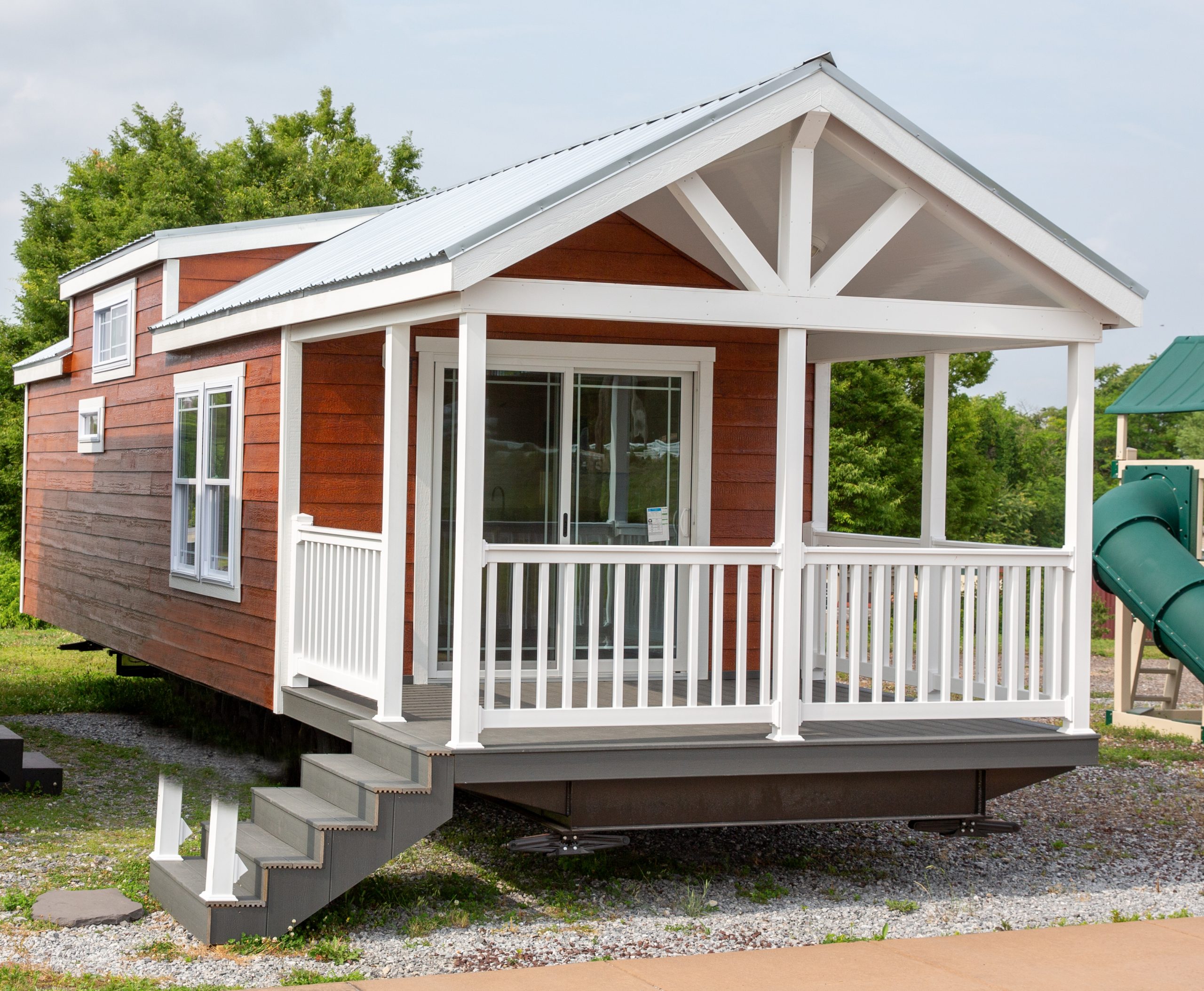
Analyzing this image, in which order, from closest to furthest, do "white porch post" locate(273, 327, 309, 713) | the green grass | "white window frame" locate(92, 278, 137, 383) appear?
"white porch post" locate(273, 327, 309, 713) → "white window frame" locate(92, 278, 137, 383) → the green grass

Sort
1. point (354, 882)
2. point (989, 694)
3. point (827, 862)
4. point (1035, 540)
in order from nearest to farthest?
point (354, 882) < point (989, 694) < point (827, 862) < point (1035, 540)

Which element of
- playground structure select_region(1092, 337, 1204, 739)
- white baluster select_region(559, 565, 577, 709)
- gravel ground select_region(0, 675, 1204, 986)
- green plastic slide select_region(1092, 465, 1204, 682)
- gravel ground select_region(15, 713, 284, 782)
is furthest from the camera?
playground structure select_region(1092, 337, 1204, 739)

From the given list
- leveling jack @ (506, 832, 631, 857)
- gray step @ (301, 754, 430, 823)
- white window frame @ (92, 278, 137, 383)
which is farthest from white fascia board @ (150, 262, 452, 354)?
leveling jack @ (506, 832, 631, 857)

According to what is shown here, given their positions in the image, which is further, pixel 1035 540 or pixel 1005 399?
pixel 1005 399

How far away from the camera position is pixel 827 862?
25.6 ft

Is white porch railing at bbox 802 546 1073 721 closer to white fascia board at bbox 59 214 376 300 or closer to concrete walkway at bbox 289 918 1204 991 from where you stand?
concrete walkway at bbox 289 918 1204 991

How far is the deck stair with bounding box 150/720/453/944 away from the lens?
5.75 meters

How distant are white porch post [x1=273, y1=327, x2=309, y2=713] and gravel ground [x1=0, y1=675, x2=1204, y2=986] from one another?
1.46 m

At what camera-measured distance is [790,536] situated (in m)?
6.41

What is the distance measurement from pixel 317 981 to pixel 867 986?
2194 mm

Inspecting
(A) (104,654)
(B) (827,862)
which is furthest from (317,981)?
(A) (104,654)

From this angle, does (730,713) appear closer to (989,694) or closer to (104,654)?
(989,694)

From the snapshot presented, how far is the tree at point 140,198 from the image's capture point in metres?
23.4

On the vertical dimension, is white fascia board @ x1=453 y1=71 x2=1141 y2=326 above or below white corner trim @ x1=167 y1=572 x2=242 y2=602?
above
